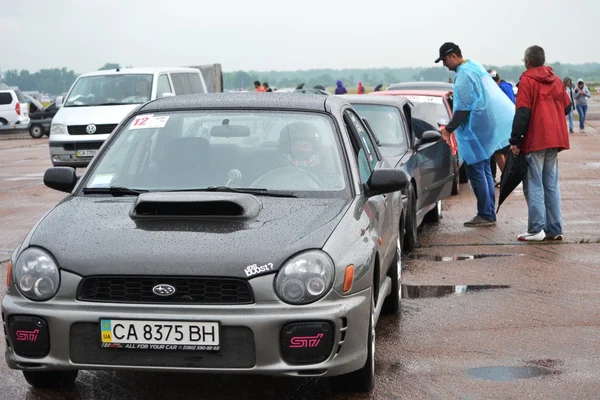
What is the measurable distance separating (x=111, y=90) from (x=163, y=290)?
1563 cm

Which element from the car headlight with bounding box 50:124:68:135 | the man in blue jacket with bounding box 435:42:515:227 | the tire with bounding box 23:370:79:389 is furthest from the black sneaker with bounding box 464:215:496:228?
the car headlight with bounding box 50:124:68:135

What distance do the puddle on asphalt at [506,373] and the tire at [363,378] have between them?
0.70m

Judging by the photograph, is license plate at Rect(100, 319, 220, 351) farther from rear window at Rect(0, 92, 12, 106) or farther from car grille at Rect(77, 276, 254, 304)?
rear window at Rect(0, 92, 12, 106)

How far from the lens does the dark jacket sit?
9781 millimetres

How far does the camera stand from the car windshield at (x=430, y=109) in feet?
44.2

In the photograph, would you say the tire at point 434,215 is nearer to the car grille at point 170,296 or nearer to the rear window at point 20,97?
the car grille at point 170,296

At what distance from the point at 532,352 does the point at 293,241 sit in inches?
77.1

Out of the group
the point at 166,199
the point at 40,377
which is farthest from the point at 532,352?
the point at 40,377

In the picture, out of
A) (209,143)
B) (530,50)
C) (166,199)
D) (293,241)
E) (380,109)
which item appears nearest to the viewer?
(293,241)

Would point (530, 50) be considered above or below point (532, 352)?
above

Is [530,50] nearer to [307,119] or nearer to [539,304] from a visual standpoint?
[539,304]

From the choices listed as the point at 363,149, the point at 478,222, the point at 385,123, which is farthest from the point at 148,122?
the point at 478,222

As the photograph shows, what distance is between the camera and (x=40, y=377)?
5.18 meters

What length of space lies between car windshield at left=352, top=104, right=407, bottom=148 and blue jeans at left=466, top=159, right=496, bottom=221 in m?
1.19
